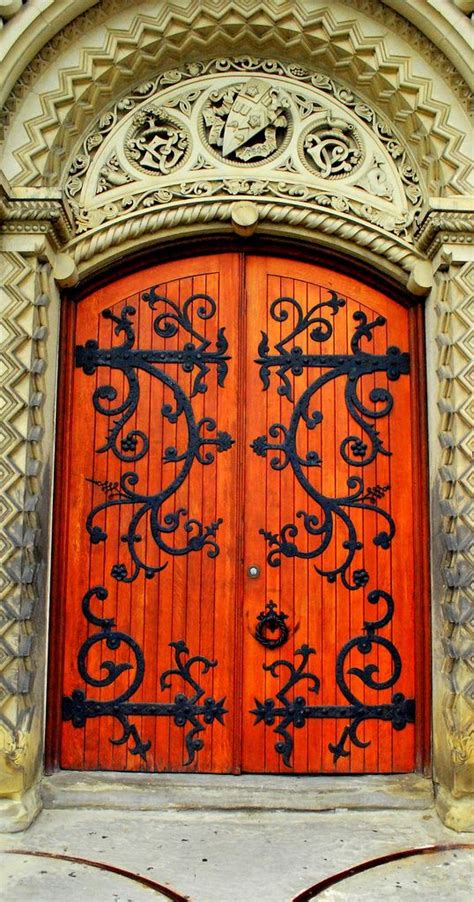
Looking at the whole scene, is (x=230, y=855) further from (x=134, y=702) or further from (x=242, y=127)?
(x=242, y=127)

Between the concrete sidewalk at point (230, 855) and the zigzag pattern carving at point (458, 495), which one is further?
the zigzag pattern carving at point (458, 495)

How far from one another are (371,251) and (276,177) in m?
0.61

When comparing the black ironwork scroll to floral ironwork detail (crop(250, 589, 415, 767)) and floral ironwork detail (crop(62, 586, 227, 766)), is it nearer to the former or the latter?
floral ironwork detail (crop(62, 586, 227, 766))

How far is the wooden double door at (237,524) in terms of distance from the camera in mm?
3934

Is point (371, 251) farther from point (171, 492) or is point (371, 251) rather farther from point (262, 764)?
point (262, 764)

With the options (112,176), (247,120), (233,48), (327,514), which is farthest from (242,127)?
(327,514)

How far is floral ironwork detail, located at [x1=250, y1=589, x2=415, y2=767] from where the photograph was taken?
3.92 meters

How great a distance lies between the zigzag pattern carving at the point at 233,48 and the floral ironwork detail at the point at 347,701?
2234 millimetres

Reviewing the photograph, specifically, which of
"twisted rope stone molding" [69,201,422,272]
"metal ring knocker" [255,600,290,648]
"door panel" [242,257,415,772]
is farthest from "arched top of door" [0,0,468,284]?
"metal ring knocker" [255,600,290,648]

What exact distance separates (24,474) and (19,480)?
0.04 m

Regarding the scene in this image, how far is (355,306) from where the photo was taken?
4215 millimetres

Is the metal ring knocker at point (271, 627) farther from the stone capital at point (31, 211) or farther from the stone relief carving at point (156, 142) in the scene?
the stone relief carving at point (156, 142)

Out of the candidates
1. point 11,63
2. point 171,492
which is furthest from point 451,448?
point 11,63

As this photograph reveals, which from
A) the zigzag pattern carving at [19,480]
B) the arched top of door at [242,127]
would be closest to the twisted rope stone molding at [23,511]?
the zigzag pattern carving at [19,480]
